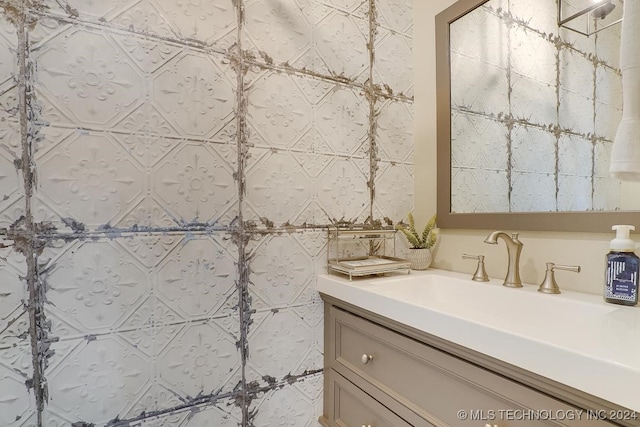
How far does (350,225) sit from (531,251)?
2.05 ft

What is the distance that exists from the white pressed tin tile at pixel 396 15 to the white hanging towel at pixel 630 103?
0.88m

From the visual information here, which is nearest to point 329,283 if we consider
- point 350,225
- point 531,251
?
point 350,225

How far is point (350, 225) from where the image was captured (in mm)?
1277

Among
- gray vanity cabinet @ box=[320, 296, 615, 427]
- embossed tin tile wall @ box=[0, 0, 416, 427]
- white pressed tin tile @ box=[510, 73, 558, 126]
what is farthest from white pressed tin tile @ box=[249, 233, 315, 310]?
white pressed tin tile @ box=[510, 73, 558, 126]

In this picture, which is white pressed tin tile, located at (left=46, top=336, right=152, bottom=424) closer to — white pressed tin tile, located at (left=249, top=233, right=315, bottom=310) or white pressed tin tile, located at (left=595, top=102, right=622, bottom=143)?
white pressed tin tile, located at (left=249, top=233, right=315, bottom=310)

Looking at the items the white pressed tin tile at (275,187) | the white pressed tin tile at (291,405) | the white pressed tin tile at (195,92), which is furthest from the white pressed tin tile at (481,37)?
the white pressed tin tile at (291,405)

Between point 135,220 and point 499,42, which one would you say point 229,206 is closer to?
point 135,220

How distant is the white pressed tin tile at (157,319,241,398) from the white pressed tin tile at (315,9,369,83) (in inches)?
41.2

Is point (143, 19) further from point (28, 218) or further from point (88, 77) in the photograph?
point (28, 218)

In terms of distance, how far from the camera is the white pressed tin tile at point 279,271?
3.56 feet

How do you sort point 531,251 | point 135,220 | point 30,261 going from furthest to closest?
1. point 531,251
2. point 135,220
3. point 30,261

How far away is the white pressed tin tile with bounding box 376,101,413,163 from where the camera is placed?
4.45 ft

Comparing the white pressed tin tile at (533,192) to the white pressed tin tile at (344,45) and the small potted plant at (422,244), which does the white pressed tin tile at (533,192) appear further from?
the white pressed tin tile at (344,45)

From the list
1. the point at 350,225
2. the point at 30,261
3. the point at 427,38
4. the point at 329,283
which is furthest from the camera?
the point at 427,38
